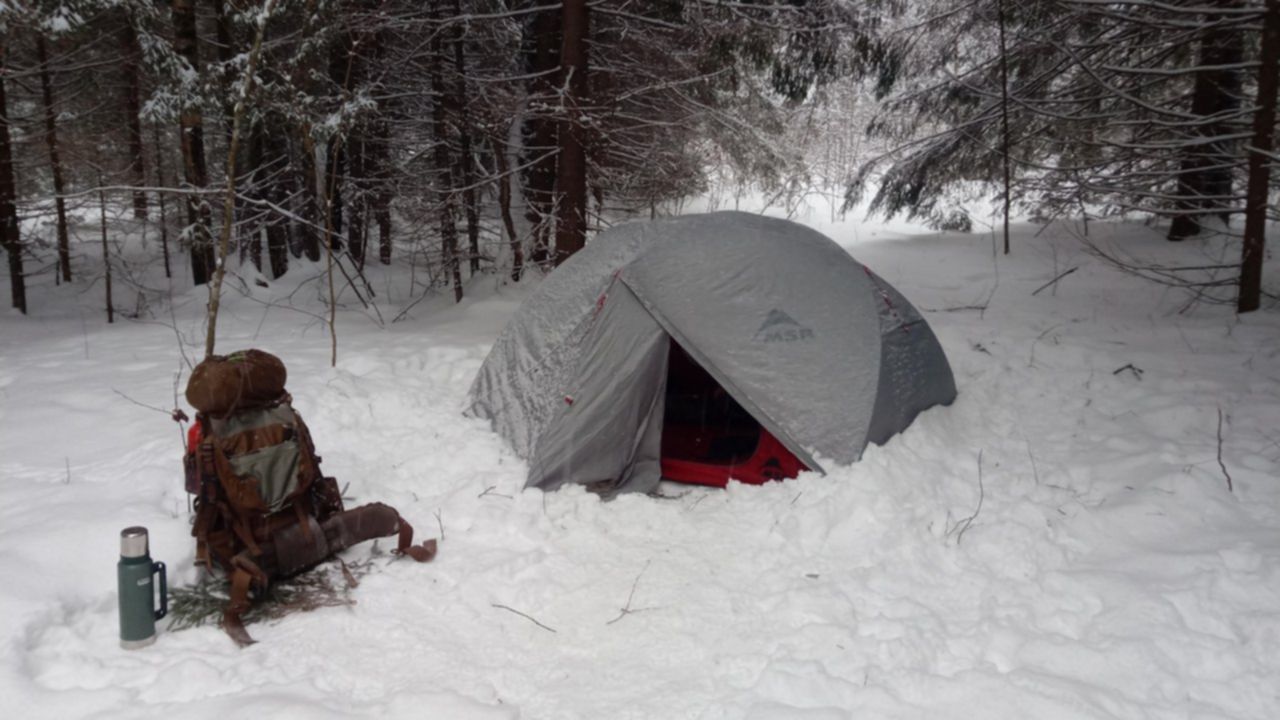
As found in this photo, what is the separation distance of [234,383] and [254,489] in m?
0.53

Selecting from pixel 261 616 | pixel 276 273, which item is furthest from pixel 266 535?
pixel 276 273

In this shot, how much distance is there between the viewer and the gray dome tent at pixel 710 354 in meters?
4.87

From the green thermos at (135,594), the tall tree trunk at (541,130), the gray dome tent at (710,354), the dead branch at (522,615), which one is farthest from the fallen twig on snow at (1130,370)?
the green thermos at (135,594)

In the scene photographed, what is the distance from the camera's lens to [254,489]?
362cm

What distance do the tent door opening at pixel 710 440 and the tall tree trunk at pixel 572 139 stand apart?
2195mm

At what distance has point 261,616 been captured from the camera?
3.50 meters

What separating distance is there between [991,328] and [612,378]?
4.32m

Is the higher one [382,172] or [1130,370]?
[382,172]

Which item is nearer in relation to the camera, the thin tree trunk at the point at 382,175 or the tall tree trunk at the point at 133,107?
the thin tree trunk at the point at 382,175

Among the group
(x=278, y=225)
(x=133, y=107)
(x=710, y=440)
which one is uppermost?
(x=133, y=107)

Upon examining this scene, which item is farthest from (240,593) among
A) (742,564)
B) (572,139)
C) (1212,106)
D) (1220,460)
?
(1212,106)

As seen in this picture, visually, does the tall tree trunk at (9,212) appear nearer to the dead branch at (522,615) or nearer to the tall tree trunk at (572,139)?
the tall tree trunk at (572,139)

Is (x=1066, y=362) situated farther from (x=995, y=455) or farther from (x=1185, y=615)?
(x=1185, y=615)

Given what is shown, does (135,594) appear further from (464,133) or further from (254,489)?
(464,133)
